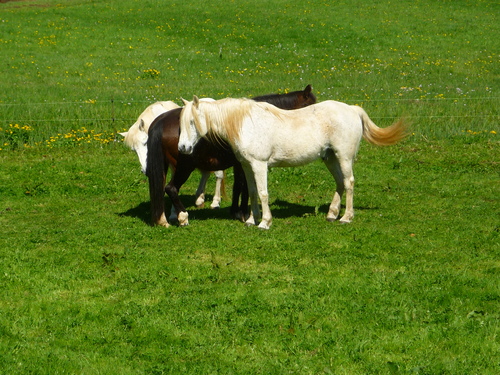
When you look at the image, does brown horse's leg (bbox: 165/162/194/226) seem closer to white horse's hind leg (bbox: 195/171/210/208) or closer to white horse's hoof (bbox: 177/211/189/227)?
white horse's hoof (bbox: 177/211/189/227)

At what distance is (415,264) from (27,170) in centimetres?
870

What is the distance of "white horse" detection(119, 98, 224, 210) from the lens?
1069 centimetres

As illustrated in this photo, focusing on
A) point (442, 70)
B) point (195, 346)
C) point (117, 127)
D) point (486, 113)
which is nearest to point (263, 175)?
point (195, 346)

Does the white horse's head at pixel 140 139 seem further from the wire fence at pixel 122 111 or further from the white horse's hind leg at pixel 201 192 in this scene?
the wire fence at pixel 122 111

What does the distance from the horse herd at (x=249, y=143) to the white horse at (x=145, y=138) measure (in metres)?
0.31

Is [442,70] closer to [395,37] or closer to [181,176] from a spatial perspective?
[395,37]

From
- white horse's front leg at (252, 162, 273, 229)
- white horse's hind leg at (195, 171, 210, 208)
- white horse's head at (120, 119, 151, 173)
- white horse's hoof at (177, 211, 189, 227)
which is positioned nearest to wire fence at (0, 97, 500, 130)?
white horse's hind leg at (195, 171, 210, 208)

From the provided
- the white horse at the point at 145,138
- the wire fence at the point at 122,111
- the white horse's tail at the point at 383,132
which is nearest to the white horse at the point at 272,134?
the white horse's tail at the point at 383,132

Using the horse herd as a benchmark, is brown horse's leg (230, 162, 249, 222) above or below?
below

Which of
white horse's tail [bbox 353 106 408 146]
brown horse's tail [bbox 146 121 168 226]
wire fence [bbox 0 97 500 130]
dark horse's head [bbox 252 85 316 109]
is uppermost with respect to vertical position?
dark horse's head [bbox 252 85 316 109]

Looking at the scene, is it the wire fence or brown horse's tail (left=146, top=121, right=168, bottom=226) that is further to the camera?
the wire fence

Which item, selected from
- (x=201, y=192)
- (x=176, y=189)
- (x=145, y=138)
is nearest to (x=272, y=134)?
(x=176, y=189)

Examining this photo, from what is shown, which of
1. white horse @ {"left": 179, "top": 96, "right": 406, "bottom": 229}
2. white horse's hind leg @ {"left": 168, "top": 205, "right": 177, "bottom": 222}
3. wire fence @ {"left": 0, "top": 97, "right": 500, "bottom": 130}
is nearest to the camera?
white horse @ {"left": 179, "top": 96, "right": 406, "bottom": 229}

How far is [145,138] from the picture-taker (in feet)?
35.0
